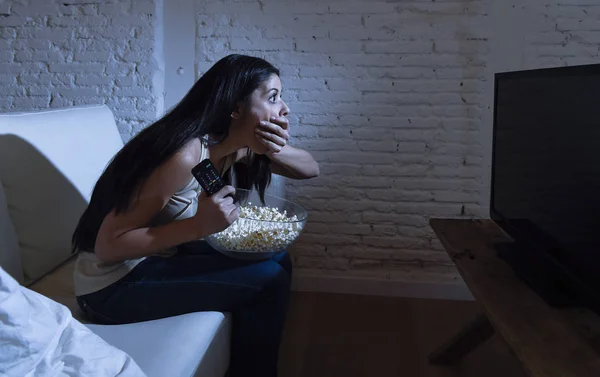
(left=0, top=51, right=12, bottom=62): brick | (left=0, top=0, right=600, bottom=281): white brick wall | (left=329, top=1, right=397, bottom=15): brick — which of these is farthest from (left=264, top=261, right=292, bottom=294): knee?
(left=0, top=51, right=12, bottom=62): brick

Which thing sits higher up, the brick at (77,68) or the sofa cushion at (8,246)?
the brick at (77,68)

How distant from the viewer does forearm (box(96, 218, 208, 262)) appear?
119cm

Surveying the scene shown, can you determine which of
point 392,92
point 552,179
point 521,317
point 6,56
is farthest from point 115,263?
point 6,56

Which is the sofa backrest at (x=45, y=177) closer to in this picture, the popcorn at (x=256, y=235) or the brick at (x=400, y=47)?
the popcorn at (x=256, y=235)

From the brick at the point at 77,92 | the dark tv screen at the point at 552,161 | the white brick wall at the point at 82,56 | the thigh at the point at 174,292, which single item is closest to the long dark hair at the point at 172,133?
the thigh at the point at 174,292

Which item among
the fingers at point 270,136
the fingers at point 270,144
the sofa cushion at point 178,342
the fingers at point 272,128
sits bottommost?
the sofa cushion at point 178,342

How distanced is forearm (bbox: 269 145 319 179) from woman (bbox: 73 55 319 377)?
21cm

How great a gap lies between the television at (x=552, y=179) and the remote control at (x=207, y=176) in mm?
755

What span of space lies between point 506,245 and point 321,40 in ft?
3.52

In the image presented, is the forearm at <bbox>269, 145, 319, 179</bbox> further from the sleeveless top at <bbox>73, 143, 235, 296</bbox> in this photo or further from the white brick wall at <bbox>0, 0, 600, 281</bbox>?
the white brick wall at <bbox>0, 0, 600, 281</bbox>

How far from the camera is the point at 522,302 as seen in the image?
1140 millimetres

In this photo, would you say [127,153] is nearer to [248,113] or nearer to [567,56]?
[248,113]

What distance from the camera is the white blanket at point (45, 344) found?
677mm

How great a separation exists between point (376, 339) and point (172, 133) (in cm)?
107
